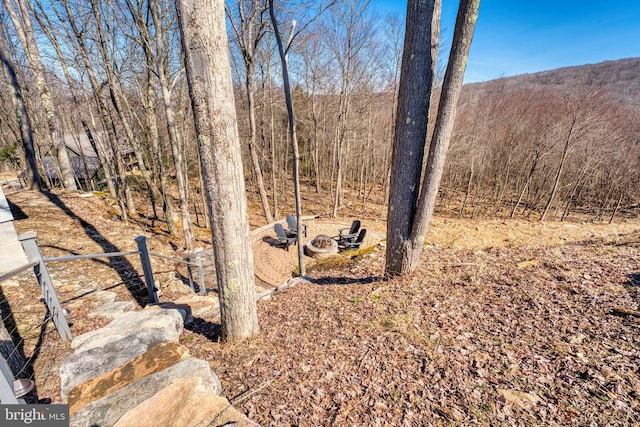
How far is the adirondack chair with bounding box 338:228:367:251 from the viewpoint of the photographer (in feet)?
29.7

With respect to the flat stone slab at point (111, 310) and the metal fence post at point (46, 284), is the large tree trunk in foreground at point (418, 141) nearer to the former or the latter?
the flat stone slab at point (111, 310)

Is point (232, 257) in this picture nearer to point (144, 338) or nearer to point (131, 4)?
point (144, 338)

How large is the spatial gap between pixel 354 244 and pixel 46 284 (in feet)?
25.0

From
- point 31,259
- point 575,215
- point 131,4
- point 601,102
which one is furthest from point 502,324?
point 575,215

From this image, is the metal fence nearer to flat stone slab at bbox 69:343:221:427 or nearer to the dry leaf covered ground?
flat stone slab at bbox 69:343:221:427

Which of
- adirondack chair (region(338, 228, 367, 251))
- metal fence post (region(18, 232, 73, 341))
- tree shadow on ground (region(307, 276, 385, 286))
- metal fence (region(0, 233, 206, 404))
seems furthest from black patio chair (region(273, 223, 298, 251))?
metal fence post (region(18, 232, 73, 341))

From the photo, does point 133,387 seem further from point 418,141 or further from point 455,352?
point 418,141

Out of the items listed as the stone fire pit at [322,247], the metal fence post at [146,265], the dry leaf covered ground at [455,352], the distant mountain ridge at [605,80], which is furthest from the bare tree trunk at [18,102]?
the distant mountain ridge at [605,80]

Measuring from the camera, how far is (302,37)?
9.84m

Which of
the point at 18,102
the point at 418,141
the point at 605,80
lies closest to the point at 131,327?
the point at 418,141

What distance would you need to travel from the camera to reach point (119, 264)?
5.33 meters

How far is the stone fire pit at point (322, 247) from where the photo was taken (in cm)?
873

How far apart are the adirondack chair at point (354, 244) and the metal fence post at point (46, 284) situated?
7387 mm

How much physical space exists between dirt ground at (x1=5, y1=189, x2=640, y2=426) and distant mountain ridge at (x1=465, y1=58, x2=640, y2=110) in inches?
954
